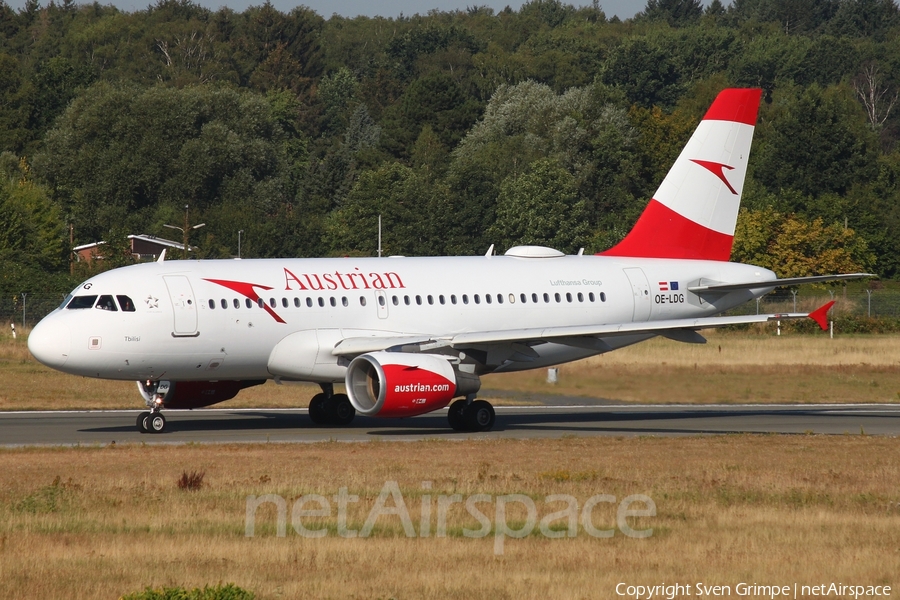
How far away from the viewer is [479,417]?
1233 inches

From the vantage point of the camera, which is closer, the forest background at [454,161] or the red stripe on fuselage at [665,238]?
the red stripe on fuselage at [665,238]

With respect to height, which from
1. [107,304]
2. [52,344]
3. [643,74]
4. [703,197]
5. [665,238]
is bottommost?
[52,344]

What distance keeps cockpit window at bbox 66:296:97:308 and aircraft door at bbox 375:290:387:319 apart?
6.49m

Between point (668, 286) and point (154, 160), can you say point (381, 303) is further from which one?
point (154, 160)

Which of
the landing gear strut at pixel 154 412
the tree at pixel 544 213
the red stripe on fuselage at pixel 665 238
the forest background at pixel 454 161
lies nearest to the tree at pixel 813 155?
the forest background at pixel 454 161

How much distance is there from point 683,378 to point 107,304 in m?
14.0

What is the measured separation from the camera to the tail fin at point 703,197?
37.0 m

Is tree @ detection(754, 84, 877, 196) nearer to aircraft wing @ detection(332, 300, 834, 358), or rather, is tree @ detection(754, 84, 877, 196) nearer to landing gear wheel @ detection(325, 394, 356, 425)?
aircraft wing @ detection(332, 300, 834, 358)

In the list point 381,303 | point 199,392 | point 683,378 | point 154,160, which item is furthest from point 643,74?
point 199,392

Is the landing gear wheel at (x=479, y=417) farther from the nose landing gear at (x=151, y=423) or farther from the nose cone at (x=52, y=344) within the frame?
the nose cone at (x=52, y=344)

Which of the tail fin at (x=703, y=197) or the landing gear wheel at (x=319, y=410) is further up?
the tail fin at (x=703, y=197)

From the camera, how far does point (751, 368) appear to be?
39312 millimetres

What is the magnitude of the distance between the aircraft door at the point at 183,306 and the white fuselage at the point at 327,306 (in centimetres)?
Answer: 2

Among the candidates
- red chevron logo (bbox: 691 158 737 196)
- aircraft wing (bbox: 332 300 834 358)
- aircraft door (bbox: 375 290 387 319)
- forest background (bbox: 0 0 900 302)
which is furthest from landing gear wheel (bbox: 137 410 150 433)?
forest background (bbox: 0 0 900 302)
